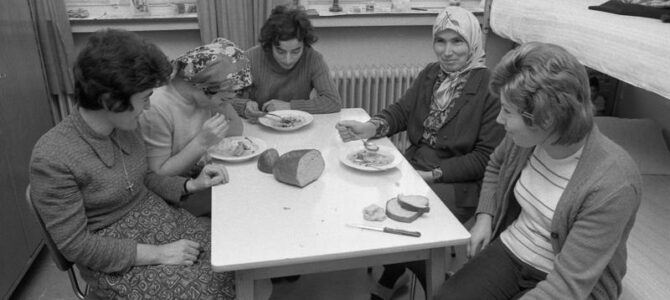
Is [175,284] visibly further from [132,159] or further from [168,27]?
[168,27]

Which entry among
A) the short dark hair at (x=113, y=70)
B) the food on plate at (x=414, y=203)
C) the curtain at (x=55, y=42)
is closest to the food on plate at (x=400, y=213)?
the food on plate at (x=414, y=203)

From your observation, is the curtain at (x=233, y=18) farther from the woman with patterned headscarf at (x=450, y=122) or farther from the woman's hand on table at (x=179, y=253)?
the woman's hand on table at (x=179, y=253)

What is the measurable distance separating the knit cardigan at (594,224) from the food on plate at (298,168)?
25.0 inches

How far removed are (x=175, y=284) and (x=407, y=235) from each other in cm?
58

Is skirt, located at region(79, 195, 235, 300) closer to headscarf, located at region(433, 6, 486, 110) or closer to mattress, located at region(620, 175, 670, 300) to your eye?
headscarf, located at region(433, 6, 486, 110)

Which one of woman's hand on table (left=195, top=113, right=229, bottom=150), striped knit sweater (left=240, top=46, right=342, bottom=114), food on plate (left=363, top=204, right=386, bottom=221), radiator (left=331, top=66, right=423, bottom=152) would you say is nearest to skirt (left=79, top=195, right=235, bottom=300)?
woman's hand on table (left=195, top=113, right=229, bottom=150)

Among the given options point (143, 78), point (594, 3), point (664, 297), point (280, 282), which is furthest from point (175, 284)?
point (594, 3)

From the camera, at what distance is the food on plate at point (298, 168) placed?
141 centimetres

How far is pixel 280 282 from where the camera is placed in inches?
82.7

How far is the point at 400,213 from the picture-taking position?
126 centimetres

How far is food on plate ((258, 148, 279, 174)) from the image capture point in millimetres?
1516

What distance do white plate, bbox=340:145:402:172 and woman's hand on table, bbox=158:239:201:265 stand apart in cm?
50

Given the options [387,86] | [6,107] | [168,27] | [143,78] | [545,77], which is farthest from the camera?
[387,86]

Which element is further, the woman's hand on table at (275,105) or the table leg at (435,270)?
the woman's hand on table at (275,105)
